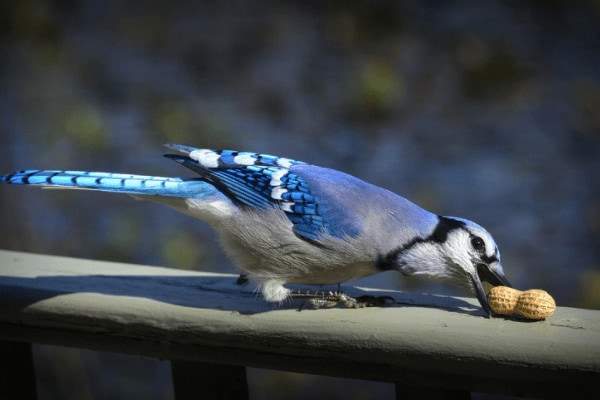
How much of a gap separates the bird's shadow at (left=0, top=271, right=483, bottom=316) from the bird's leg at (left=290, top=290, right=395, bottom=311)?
1 centimetres

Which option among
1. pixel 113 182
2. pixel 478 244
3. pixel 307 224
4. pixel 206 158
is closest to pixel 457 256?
pixel 478 244

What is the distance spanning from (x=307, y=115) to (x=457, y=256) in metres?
1.54

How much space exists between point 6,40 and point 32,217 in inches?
32.1

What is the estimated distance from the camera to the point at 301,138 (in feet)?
9.57

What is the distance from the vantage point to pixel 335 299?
152 cm

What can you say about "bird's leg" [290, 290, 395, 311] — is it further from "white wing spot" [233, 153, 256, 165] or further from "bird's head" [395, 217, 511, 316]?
"white wing spot" [233, 153, 256, 165]

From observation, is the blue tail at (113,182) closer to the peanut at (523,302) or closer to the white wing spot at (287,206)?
the white wing spot at (287,206)

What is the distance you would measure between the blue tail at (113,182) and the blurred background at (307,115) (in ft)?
3.94

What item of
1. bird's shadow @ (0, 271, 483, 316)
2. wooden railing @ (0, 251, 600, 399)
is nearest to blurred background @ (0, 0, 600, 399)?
bird's shadow @ (0, 271, 483, 316)

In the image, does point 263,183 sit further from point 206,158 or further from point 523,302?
point 523,302

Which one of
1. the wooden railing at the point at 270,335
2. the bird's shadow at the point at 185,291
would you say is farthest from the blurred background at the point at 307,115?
the wooden railing at the point at 270,335

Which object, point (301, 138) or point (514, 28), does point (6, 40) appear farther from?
point (514, 28)

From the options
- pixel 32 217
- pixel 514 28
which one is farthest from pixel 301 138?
pixel 32 217

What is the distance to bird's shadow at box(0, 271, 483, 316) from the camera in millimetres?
1480
